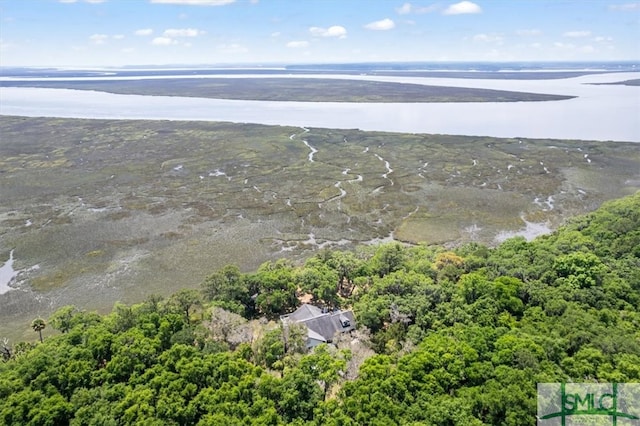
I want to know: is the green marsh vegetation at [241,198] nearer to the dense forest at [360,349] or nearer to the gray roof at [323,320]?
the dense forest at [360,349]

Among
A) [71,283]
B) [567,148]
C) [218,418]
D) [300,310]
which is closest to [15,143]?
[71,283]

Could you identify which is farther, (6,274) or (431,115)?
(431,115)

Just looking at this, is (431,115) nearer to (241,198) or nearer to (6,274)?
(241,198)

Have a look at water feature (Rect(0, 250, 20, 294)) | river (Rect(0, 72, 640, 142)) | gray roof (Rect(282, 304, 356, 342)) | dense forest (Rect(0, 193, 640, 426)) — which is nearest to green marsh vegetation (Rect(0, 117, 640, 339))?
water feature (Rect(0, 250, 20, 294))

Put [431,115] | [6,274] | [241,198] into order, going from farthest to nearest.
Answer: [431,115]
[241,198]
[6,274]

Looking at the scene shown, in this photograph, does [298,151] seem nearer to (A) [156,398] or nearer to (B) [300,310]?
(B) [300,310]

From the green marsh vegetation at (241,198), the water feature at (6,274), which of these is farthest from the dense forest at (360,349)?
the green marsh vegetation at (241,198)

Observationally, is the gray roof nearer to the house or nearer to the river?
the house

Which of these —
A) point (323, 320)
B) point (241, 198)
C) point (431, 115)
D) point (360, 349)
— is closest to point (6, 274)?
point (241, 198)
